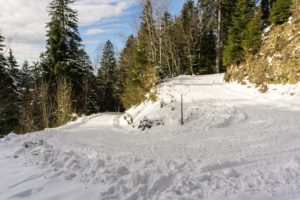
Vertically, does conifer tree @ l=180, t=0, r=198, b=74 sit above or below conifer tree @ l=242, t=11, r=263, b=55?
above

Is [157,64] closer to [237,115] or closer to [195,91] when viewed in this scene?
[195,91]

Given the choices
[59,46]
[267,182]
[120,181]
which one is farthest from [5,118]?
[267,182]

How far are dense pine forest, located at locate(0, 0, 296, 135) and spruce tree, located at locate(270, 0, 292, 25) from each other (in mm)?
67

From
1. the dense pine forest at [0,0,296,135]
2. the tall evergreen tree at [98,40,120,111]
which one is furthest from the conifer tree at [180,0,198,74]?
the tall evergreen tree at [98,40,120,111]

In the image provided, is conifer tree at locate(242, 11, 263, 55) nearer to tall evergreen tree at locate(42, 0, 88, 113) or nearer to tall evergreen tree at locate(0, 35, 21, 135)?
tall evergreen tree at locate(42, 0, 88, 113)

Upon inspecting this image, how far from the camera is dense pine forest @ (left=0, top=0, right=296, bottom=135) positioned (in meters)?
22.4

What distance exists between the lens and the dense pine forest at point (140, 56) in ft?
73.4

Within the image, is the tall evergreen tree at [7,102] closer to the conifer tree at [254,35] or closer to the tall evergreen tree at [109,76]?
the tall evergreen tree at [109,76]

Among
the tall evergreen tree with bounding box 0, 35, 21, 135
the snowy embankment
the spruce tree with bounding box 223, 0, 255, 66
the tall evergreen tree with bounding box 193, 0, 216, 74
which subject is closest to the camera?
the snowy embankment

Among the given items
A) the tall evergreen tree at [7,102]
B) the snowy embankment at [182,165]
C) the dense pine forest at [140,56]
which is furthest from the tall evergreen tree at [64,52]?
the snowy embankment at [182,165]

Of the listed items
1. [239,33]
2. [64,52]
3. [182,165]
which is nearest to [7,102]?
[64,52]

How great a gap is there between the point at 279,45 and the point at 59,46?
19230 millimetres

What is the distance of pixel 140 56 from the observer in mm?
23484

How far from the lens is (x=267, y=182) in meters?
5.39
